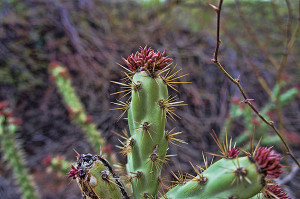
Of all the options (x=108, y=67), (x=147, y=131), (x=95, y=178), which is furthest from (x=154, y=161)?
(x=108, y=67)

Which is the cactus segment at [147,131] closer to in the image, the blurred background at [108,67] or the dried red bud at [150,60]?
the dried red bud at [150,60]

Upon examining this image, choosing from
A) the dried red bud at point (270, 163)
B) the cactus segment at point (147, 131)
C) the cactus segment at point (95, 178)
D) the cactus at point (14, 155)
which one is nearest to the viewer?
the dried red bud at point (270, 163)

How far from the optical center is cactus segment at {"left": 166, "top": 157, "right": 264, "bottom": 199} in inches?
22.8

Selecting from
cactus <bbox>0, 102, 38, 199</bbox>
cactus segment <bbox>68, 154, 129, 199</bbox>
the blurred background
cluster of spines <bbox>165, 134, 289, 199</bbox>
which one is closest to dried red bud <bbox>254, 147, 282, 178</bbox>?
cluster of spines <bbox>165, 134, 289, 199</bbox>

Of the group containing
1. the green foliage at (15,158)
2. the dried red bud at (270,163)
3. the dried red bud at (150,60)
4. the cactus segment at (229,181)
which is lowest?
the green foliage at (15,158)

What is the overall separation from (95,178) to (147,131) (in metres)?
0.22

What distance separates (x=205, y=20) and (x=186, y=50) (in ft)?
2.03

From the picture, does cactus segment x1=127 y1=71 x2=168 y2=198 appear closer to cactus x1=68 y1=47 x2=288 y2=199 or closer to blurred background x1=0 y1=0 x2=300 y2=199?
cactus x1=68 y1=47 x2=288 y2=199

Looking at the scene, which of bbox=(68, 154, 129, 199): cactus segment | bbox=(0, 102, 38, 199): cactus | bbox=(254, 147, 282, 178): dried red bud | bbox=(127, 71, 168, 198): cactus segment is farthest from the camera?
bbox=(0, 102, 38, 199): cactus

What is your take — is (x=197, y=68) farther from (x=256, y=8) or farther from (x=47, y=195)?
(x=47, y=195)

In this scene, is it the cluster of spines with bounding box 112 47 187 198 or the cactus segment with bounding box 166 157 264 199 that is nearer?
the cactus segment with bounding box 166 157 264 199

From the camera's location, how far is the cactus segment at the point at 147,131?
2.58 ft

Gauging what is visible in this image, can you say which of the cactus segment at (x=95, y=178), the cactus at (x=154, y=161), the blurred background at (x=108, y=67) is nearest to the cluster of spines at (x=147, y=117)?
the cactus at (x=154, y=161)

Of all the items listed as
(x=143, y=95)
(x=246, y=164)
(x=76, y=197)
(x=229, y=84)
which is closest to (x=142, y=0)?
(x=229, y=84)
